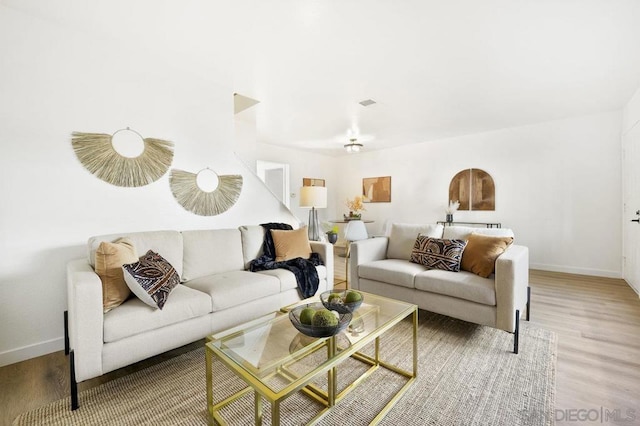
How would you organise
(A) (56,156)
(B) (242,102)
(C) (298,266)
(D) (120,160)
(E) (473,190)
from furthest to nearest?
(E) (473,190) → (B) (242,102) → (C) (298,266) → (D) (120,160) → (A) (56,156)

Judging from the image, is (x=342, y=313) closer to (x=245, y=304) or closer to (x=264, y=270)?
(x=245, y=304)

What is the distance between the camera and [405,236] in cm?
316

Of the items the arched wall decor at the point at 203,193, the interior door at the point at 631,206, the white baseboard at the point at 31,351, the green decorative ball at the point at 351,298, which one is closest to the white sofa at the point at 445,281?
the green decorative ball at the point at 351,298

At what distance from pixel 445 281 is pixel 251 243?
1842mm

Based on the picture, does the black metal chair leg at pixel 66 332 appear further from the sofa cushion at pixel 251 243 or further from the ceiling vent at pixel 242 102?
the ceiling vent at pixel 242 102

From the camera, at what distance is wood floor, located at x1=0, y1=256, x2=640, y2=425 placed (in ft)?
4.92

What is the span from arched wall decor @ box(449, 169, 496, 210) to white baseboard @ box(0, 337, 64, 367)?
577cm

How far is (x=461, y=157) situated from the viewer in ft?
17.9

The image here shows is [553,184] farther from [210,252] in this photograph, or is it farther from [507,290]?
[210,252]

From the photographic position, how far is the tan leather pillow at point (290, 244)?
9.71 feet

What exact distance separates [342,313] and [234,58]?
246 centimetres

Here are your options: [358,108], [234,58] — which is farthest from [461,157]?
[234,58]

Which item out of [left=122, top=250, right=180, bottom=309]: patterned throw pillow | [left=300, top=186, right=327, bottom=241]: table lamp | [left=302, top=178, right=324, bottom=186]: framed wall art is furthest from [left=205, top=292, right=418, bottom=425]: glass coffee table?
[left=302, top=178, right=324, bottom=186]: framed wall art

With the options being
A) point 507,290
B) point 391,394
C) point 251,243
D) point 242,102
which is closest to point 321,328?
point 391,394
